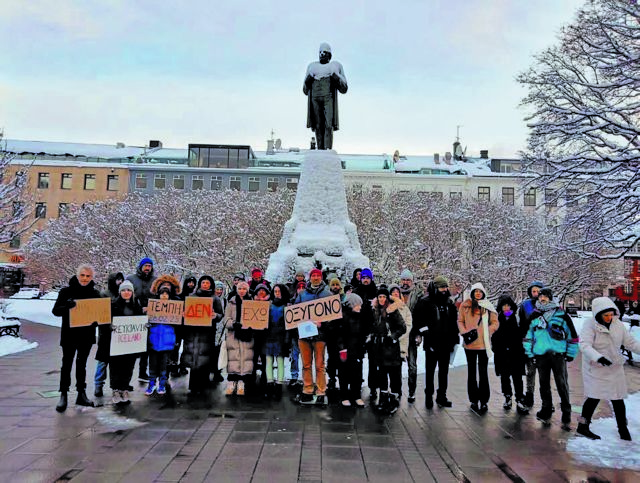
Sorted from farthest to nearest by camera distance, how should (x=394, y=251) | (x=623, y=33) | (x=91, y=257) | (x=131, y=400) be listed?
(x=91, y=257)
(x=394, y=251)
(x=623, y=33)
(x=131, y=400)

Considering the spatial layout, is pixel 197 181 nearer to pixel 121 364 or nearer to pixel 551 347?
pixel 121 364

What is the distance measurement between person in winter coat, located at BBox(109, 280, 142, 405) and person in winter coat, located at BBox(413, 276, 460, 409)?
4.21m

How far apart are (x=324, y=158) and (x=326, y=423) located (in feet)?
24.0

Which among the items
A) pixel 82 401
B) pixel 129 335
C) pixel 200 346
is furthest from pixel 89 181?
pixel 82 401

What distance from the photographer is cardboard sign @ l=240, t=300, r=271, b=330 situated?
306 inches

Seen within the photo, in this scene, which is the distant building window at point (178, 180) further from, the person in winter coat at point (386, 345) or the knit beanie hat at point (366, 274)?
the person in winter coat at point (386, 345)

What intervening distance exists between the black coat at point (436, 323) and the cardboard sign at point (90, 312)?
4.43 m

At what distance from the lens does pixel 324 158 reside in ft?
40.4

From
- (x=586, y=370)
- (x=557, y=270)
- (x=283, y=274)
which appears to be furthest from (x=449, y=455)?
(x=557, y=270)

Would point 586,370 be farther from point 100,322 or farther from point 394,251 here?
point 394,251

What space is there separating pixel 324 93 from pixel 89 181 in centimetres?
4991

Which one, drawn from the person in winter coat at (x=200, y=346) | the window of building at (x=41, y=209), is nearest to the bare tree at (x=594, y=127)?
the person in winter coat at (x=200, y=346)

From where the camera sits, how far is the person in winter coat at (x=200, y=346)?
7.90 metres

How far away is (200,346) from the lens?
312 inches
